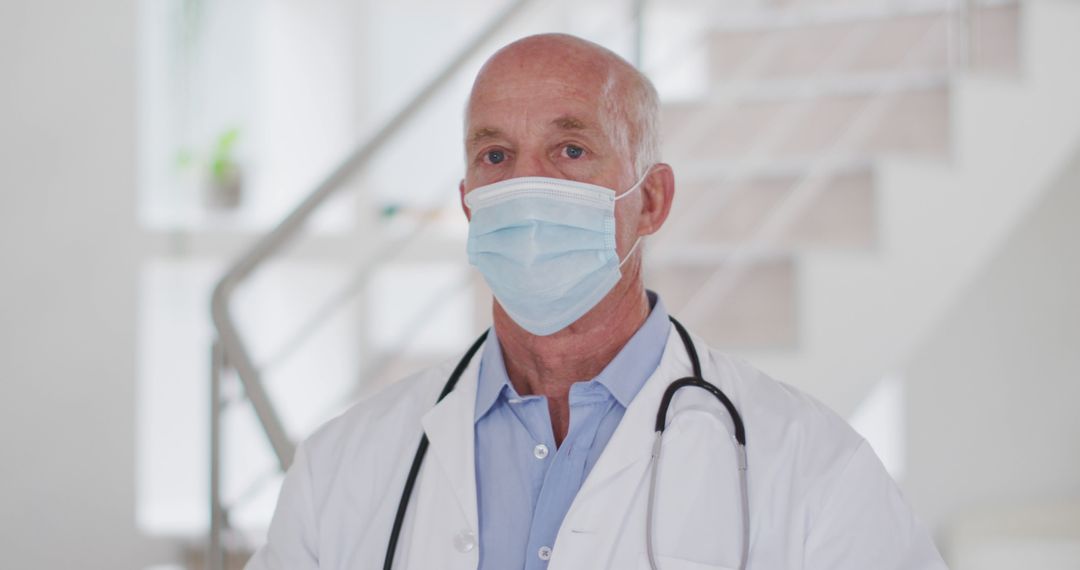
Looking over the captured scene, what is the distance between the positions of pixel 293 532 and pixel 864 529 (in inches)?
22.9

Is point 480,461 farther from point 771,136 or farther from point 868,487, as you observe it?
point 771,136

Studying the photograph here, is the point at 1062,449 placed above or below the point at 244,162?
below

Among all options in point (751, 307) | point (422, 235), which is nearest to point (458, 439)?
point (751, 307)

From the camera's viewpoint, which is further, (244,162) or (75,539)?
(244,162)

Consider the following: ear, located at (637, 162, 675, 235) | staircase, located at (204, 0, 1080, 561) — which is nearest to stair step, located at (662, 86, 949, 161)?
staircase, located at (204, 0, 1080, 561)

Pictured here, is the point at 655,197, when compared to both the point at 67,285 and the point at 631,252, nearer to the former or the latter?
the point at 631,252

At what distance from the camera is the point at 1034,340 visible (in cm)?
415

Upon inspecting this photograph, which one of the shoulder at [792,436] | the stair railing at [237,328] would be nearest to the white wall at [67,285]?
the stair railing at [237,328]

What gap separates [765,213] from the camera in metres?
2.28

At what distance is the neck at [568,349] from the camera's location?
122 centimetres

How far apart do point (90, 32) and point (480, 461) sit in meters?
2.92

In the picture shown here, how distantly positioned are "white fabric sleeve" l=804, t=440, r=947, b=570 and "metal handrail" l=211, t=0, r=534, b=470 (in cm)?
90

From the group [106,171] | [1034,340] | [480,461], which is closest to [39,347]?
[106,171]

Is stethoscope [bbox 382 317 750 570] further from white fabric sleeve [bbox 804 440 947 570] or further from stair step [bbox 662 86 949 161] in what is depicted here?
stair step [bbox 662 86 949 161]
